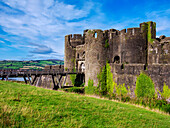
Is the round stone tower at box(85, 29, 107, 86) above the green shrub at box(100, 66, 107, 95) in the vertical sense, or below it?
above

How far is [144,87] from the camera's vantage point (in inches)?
691

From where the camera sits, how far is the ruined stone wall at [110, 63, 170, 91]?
1567 cm

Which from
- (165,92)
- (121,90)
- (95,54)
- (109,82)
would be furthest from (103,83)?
(165,92)

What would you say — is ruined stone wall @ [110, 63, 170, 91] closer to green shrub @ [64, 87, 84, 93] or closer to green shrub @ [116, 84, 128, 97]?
green shrub @ [116, 84, 128, 97]

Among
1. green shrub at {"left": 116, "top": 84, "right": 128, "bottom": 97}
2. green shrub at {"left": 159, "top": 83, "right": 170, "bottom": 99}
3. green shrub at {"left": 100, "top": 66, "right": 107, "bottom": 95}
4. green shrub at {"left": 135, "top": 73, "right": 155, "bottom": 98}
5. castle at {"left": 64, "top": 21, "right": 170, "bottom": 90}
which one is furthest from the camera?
green shrub at {"left": 100, "top": 66, "right": 107, "bottom": 95}

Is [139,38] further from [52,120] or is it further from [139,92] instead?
[52,120]

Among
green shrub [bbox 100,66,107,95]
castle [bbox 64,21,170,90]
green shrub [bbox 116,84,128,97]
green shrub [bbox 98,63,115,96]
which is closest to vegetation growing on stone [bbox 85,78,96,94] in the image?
castle [bbox 64,21,170,90]

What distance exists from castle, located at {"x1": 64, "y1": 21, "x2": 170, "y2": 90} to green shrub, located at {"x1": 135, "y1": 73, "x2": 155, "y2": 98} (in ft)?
1.86

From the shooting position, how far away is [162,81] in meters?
15.8

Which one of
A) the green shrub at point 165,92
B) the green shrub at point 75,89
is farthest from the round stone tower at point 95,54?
the green shrub at point 165,92

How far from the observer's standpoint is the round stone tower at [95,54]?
24625mm

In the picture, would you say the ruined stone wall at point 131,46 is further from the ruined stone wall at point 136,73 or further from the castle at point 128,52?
the ruined stone wall at point 136,73

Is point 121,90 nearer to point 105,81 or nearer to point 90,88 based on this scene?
point 105,81

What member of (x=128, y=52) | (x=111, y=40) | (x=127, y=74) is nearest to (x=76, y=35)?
(x=111, y=40)
